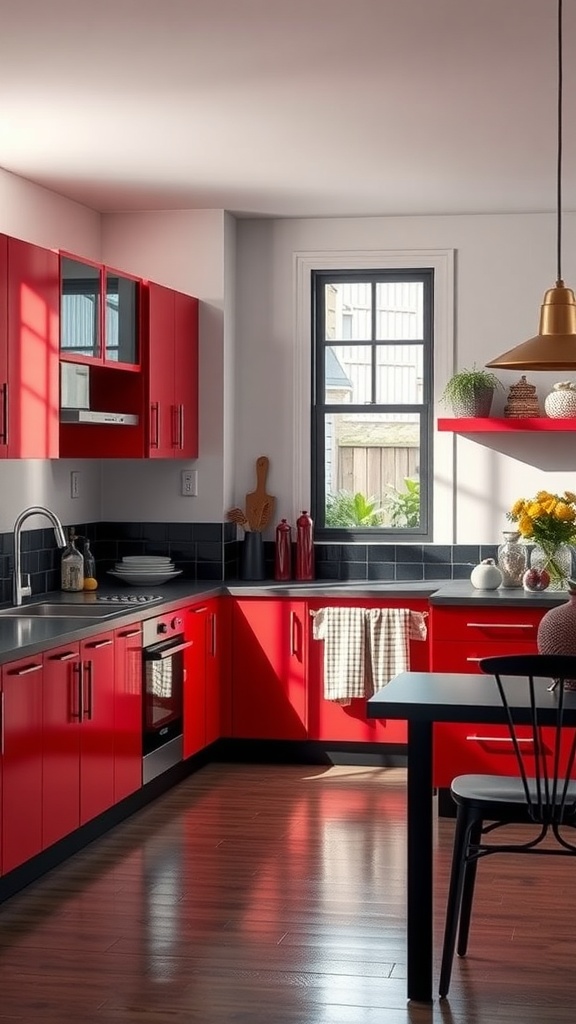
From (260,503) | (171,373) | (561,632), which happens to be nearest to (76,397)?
(171,373)

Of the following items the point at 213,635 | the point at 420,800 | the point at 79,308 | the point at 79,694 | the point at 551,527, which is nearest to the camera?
the point at 420,800

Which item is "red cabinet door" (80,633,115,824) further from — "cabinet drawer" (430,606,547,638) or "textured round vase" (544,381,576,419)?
"textured round vase" (544,381,576,419)

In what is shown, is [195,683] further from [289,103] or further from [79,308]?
[289,103]

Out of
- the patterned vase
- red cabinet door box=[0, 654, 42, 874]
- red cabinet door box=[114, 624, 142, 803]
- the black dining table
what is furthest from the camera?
the patterned vase

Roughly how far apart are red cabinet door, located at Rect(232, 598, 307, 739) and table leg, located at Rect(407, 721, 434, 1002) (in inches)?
110

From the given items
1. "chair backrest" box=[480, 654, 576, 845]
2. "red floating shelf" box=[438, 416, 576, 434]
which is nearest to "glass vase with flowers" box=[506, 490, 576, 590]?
"red floating shelf" box=[438, 416, 576, 434]

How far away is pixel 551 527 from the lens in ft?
18.9

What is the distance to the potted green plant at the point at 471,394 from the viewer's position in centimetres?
646

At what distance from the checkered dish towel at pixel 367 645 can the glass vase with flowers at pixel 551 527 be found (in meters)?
0.70

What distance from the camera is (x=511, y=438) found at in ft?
21.7

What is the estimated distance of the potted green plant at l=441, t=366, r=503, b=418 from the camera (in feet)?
21.2

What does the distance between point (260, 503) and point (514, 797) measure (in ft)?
11.3

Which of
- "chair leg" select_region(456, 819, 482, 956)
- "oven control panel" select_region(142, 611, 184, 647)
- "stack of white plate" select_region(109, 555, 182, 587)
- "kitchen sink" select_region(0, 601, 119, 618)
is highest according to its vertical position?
"stack of white plate" select_region(109, 555, 182, 587)

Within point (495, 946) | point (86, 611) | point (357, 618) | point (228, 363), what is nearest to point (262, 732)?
point (357, 618)
